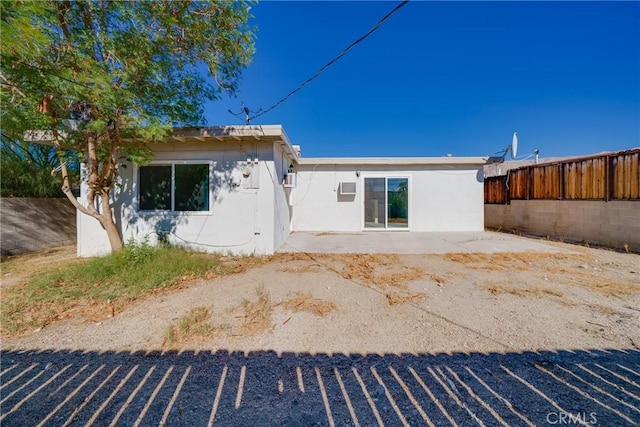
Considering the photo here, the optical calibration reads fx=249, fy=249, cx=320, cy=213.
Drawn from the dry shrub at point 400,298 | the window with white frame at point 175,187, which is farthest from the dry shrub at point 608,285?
the window with white frame at point 175,187

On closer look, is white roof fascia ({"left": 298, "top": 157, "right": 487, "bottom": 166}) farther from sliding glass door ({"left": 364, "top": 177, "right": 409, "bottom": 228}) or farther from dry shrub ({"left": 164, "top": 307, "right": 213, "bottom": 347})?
dry shrub ({"left": 164, "top": 307, "right": 213, "bottom": 347})

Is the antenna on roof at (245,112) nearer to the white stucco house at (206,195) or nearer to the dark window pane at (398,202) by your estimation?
the white stucco house at (206,195)

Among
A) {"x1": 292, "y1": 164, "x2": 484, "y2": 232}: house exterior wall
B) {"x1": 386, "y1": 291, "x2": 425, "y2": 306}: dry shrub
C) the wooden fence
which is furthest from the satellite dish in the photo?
{"x1": 386, "y1": 291, "x2": 425, "y2": 306}: dry shrub

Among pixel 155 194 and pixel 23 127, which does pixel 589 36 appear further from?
pixel 23 127

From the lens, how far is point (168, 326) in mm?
2670

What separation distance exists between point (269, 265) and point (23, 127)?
4.73 metres

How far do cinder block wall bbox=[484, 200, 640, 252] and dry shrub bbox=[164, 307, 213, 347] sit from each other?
9448 millimetres

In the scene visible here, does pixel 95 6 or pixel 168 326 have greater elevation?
pixel 95 6

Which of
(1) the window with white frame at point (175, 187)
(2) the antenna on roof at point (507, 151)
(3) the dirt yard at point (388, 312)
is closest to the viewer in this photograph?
(3) the dirt yard at point (388, 312)

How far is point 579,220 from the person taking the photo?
740 cm

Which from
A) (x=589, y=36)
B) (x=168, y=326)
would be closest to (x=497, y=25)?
(x=589, y=36)

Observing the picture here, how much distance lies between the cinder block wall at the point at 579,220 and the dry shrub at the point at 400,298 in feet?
22.3

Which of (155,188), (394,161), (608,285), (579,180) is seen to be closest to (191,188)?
(155,188)

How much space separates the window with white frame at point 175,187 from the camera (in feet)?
19.5
